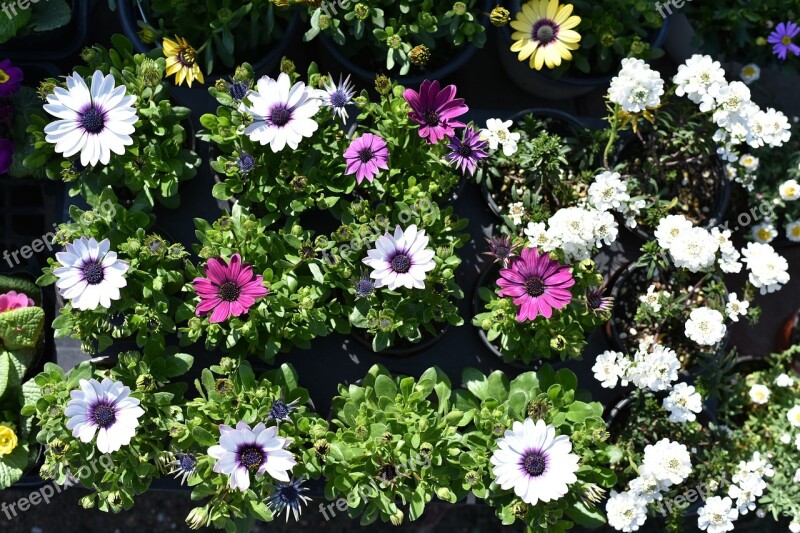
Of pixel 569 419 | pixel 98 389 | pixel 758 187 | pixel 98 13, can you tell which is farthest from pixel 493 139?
pixel 98 13

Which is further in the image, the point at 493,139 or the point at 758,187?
the point at 758,187

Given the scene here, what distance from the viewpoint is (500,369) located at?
8.29 feet

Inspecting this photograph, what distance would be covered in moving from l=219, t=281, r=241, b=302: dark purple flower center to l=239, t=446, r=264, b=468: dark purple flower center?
0.39m

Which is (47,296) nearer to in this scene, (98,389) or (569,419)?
(98,389)

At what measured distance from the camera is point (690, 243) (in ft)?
7.22

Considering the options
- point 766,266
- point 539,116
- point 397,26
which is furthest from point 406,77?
point 766,266

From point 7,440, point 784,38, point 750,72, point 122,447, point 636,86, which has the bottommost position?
point 7,440

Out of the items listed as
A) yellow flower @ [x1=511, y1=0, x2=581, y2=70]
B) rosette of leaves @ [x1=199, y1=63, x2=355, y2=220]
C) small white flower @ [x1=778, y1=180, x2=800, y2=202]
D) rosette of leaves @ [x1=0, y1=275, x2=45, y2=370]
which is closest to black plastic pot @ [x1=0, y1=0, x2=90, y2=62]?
rosette of leaves @ [x1=199, y1=63, x2=355, y2=220]

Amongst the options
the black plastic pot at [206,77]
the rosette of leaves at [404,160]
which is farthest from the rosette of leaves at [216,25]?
the rosette of leaves at [404,160]

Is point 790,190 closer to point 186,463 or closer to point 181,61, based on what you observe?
point 181,61

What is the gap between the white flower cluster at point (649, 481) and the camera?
2.23 m

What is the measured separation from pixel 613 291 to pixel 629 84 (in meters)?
0.69

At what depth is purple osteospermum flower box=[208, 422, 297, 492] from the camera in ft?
6.53

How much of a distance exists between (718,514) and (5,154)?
2466 mm
